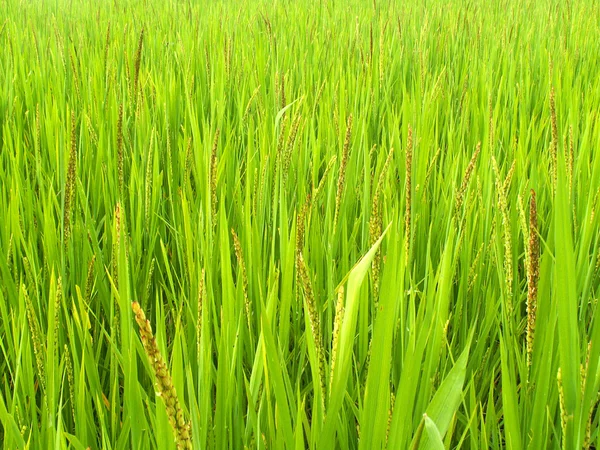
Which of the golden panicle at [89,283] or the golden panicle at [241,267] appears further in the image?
Answer: the golden panicle at [89,283]

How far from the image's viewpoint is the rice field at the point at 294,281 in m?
0.45

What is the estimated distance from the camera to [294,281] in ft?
2.70

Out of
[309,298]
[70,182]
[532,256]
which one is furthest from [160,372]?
[70,182]

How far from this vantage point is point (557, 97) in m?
1.62

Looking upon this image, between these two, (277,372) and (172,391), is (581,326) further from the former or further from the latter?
(172,391)

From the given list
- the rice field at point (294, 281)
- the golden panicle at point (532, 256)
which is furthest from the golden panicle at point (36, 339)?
the golden panicle at point (532, 256)

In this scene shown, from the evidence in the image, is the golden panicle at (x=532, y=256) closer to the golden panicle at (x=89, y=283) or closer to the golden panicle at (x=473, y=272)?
the golden panicle at (x=473, y=272)

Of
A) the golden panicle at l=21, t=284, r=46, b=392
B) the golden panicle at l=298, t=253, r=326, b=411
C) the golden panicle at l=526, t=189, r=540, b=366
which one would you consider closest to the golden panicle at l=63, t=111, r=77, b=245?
the golden panicle at l=21, t=284, r=46, b=392

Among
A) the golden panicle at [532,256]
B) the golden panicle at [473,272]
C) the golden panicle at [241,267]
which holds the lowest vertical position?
the golden panicle at [473,272]

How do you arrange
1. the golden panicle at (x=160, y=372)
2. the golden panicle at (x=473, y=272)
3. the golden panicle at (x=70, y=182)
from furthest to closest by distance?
the golden panicle at (x=473, y=272) < the golden panicle at (x=70, y=182) < the golden panicle at (x=160, y=372)

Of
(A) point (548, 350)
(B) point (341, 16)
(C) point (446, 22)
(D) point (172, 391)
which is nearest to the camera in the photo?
(D) point (172, 391)

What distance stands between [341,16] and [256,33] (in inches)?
35.2

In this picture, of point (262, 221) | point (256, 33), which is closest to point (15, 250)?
point (262, 221)

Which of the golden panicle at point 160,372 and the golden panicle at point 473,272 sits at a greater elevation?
the golden panicle at point 160,372
